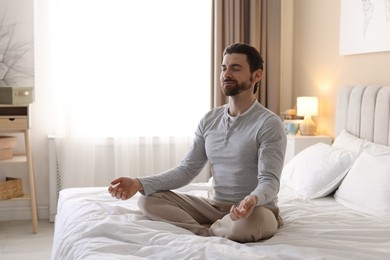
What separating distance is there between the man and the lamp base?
1781mm

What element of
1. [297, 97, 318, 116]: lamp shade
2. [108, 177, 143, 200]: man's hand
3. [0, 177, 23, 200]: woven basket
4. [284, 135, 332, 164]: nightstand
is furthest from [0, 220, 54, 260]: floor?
[297, 97, 318, 116]: lamp shade

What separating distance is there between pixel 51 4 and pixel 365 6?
239 cm

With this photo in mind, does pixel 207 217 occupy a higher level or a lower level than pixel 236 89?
lower

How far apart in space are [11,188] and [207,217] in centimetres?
221

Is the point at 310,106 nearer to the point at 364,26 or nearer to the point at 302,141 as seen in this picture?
the point at 302,141

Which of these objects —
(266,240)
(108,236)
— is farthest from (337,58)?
(108,236)

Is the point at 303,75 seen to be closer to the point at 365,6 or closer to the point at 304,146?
the point at 304,146

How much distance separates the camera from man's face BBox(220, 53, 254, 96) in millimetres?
2420

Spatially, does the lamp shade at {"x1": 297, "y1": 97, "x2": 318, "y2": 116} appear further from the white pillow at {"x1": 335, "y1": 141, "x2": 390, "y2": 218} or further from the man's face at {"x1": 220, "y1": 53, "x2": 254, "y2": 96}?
the man's face at {"x1": 220, "y1": 53, "x2": 254, "y2": 96}

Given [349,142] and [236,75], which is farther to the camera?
[349,142]

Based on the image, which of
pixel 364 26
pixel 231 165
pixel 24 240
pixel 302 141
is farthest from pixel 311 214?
pixel 24 240

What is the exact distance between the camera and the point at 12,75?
4.30 m

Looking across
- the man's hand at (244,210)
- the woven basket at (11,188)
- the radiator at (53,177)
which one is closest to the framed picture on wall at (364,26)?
the man's hand at (244,210)

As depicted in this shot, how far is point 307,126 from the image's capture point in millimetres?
4195
